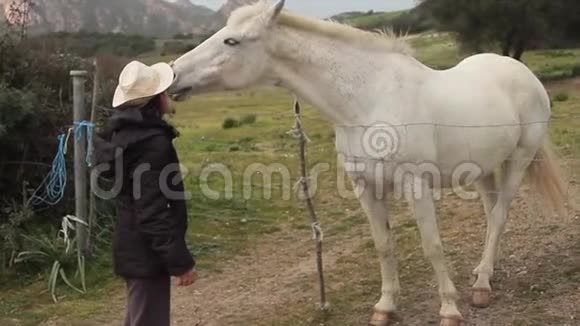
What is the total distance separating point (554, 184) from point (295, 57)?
2.36 meters

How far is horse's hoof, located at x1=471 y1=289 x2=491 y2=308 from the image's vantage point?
4.57 meters

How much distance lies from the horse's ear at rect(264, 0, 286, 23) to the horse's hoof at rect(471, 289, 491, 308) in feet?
7.47

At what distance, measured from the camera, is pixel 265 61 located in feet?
12.6

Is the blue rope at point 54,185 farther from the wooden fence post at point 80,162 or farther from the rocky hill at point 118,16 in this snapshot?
the rocky hill at point 118,16

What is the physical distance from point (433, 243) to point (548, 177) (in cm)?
154

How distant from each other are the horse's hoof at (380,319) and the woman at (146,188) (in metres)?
1.57

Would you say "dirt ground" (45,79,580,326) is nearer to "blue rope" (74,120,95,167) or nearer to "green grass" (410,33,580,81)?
"blue rope" (74,120,95,167)

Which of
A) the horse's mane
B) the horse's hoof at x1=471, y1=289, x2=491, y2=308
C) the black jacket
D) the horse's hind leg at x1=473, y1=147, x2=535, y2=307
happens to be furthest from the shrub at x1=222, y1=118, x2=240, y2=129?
the black jacket

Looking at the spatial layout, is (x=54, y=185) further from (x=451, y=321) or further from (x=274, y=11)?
(x=451, y=321)

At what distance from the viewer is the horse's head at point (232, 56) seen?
147 inches

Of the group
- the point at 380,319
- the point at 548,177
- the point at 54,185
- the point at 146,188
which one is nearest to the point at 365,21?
the point at 54,185

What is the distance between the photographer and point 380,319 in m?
4.40

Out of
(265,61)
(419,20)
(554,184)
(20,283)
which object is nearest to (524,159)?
(554,184)

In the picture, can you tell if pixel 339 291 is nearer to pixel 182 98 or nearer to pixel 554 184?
pixel 554 184
